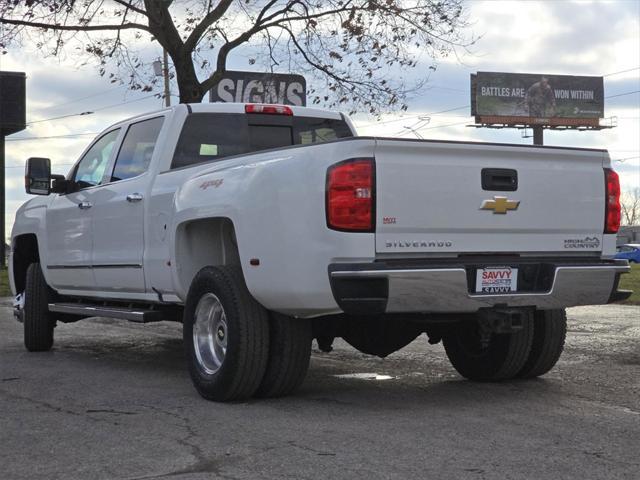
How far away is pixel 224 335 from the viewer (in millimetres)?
6457

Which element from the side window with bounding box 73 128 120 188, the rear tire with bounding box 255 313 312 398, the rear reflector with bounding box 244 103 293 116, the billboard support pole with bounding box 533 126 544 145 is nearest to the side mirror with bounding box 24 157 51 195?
the side window with bounding box 73 128 120 188

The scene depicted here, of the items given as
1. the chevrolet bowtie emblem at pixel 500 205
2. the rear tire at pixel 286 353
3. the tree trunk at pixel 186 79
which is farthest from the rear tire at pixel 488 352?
the tree trunk at pixel 186 79

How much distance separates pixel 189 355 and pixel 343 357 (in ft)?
8.87

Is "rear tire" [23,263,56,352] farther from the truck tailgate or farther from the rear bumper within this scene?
the truck tailgate

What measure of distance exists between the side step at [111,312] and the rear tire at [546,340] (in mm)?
2723

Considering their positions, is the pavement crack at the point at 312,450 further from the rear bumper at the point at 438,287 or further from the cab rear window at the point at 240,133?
the cab rear window at the point at 240,133

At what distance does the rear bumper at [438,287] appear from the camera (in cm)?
554

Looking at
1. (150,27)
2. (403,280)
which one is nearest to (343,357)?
(403,280)

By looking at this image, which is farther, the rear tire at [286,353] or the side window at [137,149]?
the side window at [137,149]

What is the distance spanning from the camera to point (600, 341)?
9922 mm

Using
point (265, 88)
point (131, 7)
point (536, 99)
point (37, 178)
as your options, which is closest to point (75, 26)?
point (131, 7)

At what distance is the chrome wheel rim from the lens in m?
6.52

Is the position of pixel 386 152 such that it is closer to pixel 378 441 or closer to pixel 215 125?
pixel 378 441

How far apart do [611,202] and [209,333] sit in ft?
9.08
